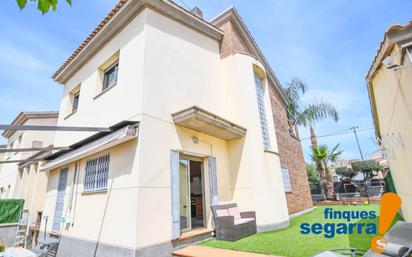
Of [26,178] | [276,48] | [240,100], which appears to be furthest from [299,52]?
[26,178]

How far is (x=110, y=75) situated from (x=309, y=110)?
21571 millimetres

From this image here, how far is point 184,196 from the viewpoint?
29.5ft

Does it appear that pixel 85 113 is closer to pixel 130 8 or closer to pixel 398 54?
pixel 130 8

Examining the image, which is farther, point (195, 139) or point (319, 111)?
point (319, 111)

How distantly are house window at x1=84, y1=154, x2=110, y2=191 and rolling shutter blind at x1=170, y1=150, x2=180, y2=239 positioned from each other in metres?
2.60

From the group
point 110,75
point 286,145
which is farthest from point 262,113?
point 110,75

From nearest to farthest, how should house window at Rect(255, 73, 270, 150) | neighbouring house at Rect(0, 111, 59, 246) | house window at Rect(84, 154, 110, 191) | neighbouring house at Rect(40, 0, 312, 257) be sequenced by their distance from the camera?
neighbouring house at Rect(40, 0, 312, 257) < house window at Rect(84, 154, 110, 191) < house window at Rect(255, 73, 270, 150) < neighbouring house at Rect(0, 111, 59, 246)

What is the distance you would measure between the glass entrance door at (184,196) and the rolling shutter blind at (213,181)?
1062 mm

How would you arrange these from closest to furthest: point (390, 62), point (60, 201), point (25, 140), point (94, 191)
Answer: point (390, 62) < point (94, 191) < point (60, 201) < point (25, 140)

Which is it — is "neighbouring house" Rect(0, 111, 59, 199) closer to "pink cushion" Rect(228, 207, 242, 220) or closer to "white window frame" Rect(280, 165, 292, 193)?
"pink cushion" Rect(228, 207, 242, 220)

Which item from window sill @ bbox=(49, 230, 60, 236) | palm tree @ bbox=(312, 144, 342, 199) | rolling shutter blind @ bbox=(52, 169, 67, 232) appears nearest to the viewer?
window sill @ bbox=(49, 230, 60, 236)

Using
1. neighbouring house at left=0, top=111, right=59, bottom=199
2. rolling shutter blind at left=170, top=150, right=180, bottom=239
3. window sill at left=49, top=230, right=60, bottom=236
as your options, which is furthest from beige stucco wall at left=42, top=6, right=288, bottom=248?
neighbouring house at left=0, top=111, right=59, bottom=199

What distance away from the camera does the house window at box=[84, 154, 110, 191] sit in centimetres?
833

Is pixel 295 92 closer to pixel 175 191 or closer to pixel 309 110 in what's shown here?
pixel 309 110
